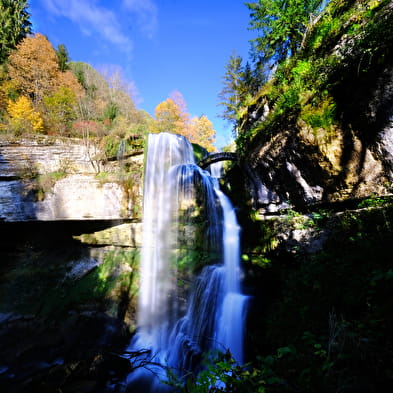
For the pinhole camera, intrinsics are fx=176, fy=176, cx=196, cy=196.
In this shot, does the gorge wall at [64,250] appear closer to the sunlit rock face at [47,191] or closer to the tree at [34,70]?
the sunlit rock face at [47,191]

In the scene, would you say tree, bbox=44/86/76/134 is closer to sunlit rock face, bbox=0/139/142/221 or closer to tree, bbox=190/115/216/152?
sunlit rock face, bbox=0/139/142/221

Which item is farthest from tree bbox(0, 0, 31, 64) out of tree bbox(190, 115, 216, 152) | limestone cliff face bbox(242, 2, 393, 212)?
limestone cliff face bbox(242, 2, 393, 212)

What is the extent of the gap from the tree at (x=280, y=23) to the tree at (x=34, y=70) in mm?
15785

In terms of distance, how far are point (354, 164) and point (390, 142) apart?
635 mm

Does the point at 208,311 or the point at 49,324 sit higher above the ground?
the point at 208,311

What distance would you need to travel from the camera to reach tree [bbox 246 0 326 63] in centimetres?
801

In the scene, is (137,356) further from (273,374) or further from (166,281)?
(273,374)

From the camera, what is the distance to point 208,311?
5.50 m

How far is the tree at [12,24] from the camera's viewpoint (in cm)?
1479

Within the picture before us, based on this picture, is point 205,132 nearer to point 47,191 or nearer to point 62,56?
point 62,56

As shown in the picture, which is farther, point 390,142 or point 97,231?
point 97,231

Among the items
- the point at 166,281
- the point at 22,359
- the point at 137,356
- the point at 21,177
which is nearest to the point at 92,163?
the point at 21,177

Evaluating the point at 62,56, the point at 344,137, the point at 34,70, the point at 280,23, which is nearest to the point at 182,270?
the point at 344,137

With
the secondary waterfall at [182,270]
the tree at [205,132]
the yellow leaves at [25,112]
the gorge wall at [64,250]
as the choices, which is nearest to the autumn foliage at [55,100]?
the yellow leaves at [25,112]
